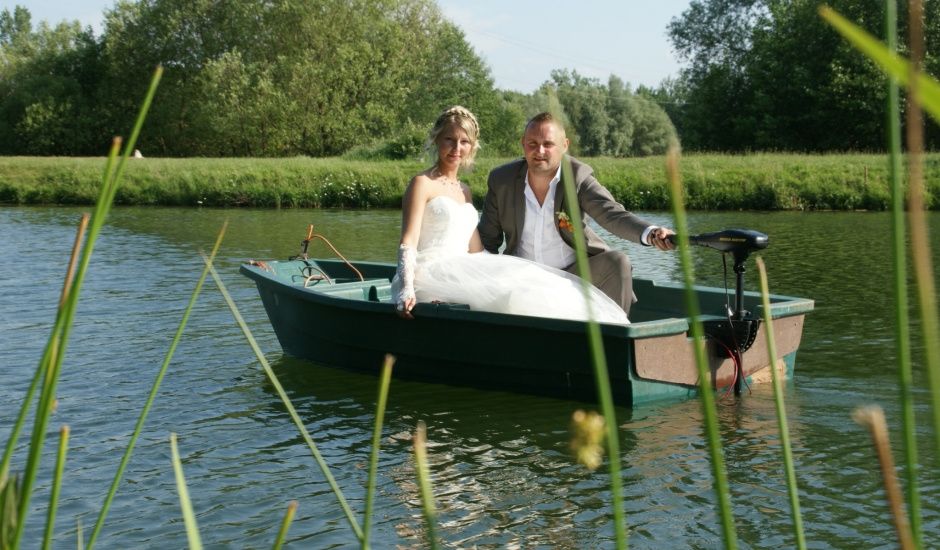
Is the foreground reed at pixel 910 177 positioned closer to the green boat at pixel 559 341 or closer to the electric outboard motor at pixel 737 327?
the green boat at pixel 559 341

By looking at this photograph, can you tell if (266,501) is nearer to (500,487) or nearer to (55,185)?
(500,487)

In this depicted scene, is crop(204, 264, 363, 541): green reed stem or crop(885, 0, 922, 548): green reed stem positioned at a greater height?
crop(885, 0, 922, 548): green reed stem

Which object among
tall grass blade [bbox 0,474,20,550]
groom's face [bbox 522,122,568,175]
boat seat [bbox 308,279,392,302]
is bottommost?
boat seat [bbox 308,279,392,302]

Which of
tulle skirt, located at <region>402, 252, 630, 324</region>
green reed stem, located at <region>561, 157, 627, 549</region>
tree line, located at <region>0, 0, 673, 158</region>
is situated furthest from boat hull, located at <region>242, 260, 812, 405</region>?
tree line, located at <region>0, 0, 673, 158</region>

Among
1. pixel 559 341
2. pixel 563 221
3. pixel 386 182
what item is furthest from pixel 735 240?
pixel 386 182

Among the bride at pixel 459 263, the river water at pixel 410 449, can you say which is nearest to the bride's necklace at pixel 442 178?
the bride at pixel 459 263

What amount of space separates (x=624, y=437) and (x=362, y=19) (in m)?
40.1

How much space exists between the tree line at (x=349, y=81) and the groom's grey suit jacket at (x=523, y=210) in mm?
25152

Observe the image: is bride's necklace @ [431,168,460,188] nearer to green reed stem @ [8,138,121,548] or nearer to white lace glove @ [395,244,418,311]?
white lace glove @ [395,244,418,311]

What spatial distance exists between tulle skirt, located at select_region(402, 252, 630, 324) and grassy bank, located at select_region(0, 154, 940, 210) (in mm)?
15417

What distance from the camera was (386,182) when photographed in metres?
24.3

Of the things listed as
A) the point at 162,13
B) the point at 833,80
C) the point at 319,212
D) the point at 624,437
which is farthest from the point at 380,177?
the point at 162,13

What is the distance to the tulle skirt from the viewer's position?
18.2 feet

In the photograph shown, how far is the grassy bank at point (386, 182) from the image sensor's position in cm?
2116
